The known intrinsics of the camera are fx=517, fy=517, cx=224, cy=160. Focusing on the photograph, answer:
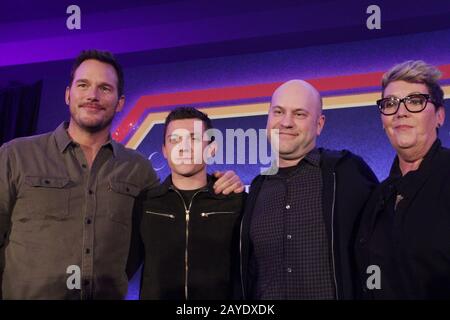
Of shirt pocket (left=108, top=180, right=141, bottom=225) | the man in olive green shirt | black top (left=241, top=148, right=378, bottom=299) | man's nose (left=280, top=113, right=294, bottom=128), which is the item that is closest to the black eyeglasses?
black top (left=241, top=148, right=378, bottom=299)

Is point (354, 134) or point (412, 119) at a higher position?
point (354, 134)

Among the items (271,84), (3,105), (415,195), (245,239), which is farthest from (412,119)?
(3,105)

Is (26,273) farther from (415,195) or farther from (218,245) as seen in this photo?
(415,195)

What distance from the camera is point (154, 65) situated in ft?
14.5

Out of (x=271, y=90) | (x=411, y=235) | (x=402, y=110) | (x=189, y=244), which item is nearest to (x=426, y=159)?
(x=402, y=110)

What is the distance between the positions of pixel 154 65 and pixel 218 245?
2654 millimetres

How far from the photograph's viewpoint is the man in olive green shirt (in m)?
2.23

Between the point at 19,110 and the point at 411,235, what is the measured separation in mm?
3884

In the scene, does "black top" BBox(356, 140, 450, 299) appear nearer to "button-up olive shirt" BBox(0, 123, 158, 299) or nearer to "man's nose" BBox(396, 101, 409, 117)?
"man's nose" BBox(396, 101, 409, 117)

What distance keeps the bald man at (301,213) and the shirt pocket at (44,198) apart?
81 centimetres

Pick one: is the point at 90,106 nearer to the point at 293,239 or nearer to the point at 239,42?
the point at 293,239

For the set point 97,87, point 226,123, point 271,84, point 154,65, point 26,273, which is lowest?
point 26,273

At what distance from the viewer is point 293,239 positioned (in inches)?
81.4

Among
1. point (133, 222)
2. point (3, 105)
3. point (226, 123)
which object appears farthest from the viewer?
point (3, 105)
